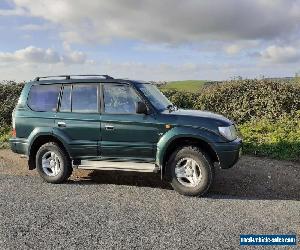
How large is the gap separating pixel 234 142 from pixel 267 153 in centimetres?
347

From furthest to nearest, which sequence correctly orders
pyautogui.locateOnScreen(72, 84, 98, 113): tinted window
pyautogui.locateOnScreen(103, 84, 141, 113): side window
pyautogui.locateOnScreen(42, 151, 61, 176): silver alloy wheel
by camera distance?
pyautogui.locateOnScreen(42, 151, 61, 176): silver alloy wheel < pyautogui.locateOnScreen(72, 84, 98, 113): tinted window < pyautogui.locateOnScreen(103, 84, 141, 113): side window

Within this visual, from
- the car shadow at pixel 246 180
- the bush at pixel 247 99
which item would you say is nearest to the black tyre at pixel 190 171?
the car shadow at pixel 246 180

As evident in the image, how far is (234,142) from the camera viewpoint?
7.26 metres

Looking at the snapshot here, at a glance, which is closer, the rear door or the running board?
the running board

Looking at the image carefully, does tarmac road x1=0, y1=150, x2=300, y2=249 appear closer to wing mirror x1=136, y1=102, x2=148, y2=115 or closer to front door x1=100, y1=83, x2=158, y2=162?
front door x1=100, y1=83, x2=158, y2=162

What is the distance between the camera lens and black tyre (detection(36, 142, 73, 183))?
26.6 ft

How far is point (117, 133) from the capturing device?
25.1 ft

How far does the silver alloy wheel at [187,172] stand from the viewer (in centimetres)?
726

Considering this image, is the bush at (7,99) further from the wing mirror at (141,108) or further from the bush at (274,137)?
the wing mirror at (141,108)

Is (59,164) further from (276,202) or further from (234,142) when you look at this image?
(276,202)

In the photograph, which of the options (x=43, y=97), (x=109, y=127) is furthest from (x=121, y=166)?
(x=43, y=97)

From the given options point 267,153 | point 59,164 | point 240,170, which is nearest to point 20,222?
point 59,164

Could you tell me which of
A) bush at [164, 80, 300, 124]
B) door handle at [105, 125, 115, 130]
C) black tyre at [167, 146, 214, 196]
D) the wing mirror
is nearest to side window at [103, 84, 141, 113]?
the wing mirror

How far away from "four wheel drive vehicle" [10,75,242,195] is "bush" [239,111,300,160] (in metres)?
3.25
